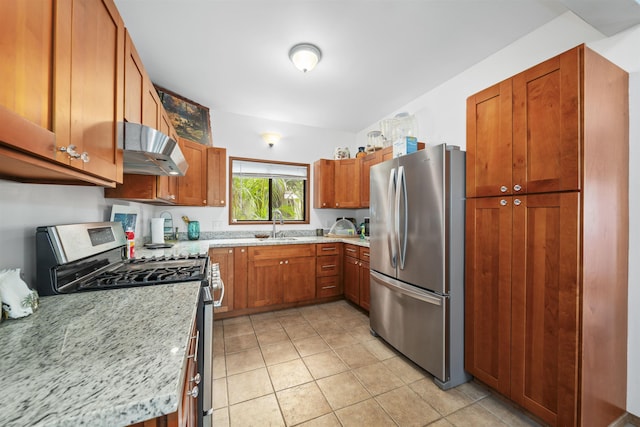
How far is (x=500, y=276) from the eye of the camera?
65.4 inches

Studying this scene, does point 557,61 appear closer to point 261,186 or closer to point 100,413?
point 100,413

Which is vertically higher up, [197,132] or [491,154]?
[197,132]

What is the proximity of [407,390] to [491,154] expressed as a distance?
5.80 feet

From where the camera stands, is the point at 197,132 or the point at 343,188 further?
the point at 343,188

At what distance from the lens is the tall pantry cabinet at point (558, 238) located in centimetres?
131

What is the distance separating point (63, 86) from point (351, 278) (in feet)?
10.3

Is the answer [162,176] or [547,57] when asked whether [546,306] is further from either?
[162,176]

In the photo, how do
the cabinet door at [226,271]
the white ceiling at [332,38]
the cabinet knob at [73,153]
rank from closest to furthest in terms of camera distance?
the cabinet knob at [73,153], the white ceiling at [332,38], the cabinet door at [226,271]

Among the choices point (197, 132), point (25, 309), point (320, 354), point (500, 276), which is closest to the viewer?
point (25, 309)

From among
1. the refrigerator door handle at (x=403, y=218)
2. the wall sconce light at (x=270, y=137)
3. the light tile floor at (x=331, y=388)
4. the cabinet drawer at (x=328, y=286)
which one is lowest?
the light tile floor at (x=331, y=388)

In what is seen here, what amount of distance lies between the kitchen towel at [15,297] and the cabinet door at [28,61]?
0.57 metres

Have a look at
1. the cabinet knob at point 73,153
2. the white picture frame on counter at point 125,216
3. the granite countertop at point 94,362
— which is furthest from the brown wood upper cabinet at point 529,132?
the white picture frame on counter at point 125,216

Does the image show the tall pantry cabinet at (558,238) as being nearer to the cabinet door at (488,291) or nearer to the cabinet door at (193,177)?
the cabinet door at (488,291)

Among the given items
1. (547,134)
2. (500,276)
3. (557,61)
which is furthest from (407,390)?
(557,61)
